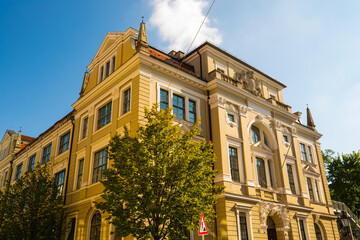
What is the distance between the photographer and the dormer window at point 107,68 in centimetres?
2566

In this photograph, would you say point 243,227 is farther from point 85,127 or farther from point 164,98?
point 85,127

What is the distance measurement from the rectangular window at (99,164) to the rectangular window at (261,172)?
40.1 feet

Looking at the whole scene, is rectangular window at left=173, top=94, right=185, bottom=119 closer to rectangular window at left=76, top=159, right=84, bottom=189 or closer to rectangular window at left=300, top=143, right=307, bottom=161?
rectangular window at left=76, top=159, right=84, bottom=189

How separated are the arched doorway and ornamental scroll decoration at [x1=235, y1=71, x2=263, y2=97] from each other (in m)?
10.6

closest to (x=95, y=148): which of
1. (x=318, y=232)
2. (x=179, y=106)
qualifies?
(x=179, y=106)

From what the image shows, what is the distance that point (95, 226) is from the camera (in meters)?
21.6

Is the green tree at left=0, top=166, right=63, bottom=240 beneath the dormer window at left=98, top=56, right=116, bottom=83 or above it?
beneath

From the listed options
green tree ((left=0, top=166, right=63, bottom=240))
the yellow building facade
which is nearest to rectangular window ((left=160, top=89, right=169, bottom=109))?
the yellow building facade

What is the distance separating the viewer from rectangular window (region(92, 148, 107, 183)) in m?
22.5

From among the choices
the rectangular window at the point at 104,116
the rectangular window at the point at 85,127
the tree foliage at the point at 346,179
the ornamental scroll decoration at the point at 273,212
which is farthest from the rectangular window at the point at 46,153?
the tree foliage at the point at 346,179

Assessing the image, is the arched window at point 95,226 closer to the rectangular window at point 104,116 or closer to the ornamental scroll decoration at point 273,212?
the rectangular window at point 104,116

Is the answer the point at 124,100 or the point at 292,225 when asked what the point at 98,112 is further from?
the point at 292,225

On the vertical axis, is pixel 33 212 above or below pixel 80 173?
below

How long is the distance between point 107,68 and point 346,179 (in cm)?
3516
